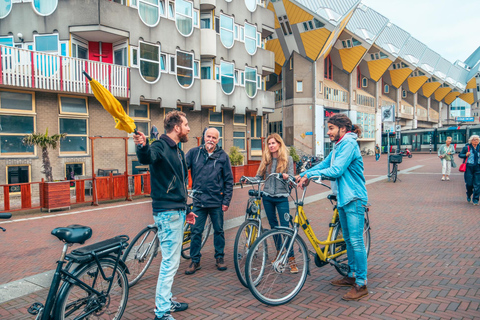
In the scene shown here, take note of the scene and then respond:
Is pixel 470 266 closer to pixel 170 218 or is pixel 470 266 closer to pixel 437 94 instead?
pixel 170 218

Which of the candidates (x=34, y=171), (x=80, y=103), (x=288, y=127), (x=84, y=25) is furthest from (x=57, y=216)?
(x=288, y=127)

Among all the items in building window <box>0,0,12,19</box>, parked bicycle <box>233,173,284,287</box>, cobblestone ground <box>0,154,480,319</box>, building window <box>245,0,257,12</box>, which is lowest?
cobblestone ground <box>0,154,480,319</box>

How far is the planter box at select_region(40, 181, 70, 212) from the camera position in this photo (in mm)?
9836

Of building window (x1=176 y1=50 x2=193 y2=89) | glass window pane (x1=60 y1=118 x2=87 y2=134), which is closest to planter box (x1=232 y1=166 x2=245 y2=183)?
building window (x1=176 y1=50 x2=193 y2=89)

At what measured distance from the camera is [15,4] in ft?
48.5

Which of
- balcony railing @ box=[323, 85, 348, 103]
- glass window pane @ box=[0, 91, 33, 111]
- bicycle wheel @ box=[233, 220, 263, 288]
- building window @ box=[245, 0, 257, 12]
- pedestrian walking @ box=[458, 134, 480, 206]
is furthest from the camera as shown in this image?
balcony railing @ box=[323, 85, 348, 103]

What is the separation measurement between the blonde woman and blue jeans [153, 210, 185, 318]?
A: 162cm

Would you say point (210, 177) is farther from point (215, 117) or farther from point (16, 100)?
point (215, 117)

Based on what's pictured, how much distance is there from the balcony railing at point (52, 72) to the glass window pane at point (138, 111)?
1098 millimetres

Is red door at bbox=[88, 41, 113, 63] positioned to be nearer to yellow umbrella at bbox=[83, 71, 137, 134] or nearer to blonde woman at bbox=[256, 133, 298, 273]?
blonde woman at bbox=[256, 133, 298, 273]

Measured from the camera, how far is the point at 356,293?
147 inches

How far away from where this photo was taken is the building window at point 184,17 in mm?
18413

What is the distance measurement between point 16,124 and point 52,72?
2.37 m

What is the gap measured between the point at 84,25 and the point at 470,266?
15.5 m
